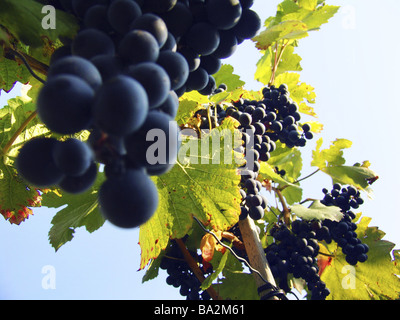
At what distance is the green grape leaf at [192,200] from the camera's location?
157 centimetres

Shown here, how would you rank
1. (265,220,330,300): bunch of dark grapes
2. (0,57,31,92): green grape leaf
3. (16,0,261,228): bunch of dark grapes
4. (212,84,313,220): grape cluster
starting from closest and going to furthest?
(16,0,261,228): bunch of dark grapes < (0,57,31,92): green grape leaf < (212,84,313,220): grape cluster < (265,220,330,300): bunch of dark grapes

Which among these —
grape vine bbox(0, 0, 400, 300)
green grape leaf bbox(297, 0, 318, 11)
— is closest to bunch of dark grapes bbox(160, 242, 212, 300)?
grape vine bbox(0, 0, 400, 300)

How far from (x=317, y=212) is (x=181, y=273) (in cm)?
103

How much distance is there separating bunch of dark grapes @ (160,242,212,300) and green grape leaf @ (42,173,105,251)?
0.54 meters

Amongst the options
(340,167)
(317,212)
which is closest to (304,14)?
(340,167)

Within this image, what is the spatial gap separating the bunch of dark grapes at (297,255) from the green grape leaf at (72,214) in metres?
1.15

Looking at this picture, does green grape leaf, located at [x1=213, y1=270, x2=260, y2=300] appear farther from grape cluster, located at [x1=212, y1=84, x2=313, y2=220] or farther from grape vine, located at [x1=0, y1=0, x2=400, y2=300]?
grape cluster, located at [x1=212, y1=84, x2=313, y2=220]

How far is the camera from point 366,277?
2.39 meters

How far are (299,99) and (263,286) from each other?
1798 millimetres

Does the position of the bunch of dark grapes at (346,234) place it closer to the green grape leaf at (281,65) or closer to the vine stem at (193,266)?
the vine stem at (193,266)

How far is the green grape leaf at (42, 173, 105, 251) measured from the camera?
69.2 inches

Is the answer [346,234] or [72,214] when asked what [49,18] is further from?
[346,234]

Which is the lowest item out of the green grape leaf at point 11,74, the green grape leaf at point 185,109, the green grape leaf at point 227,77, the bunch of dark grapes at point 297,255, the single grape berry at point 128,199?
the bunch of dark grapes at point 297,255

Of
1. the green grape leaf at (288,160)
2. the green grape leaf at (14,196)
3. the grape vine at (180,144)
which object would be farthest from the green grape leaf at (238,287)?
the green grape leaf at (14,196)
